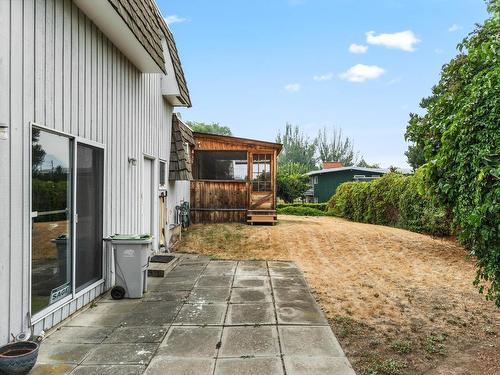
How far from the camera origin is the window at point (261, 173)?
43.7 feet

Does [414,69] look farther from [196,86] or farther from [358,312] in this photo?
[196,86]

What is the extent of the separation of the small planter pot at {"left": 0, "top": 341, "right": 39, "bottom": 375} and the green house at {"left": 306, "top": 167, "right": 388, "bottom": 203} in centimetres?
2922

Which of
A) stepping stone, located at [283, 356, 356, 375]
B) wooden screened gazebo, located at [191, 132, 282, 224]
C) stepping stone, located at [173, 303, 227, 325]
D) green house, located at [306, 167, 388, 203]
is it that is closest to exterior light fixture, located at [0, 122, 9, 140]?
stepping stone, located at [173, 303, 227, 325]

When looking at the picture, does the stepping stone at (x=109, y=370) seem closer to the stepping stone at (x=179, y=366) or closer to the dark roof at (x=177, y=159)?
the stepping stone at (x=179, y=366)

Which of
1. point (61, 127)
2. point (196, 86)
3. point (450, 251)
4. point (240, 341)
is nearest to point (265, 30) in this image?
point (450, 251)

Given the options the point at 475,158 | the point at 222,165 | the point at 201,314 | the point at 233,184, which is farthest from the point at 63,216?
the point at 222,165

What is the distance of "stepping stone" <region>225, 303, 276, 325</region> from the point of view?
4.25 meters

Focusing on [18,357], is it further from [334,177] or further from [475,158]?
[334,177]

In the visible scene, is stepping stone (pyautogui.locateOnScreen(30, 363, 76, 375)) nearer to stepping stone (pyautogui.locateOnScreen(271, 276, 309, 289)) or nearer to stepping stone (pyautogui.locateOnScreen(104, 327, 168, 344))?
stepping stone (pyautogui.locateOnScreen(104, 327, 168, 344))

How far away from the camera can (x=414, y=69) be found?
63.3ft

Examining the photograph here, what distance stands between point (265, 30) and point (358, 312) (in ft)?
48.6

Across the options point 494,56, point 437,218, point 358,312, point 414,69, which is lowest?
point 358,312

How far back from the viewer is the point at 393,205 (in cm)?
1452

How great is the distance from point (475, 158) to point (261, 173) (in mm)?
10359
